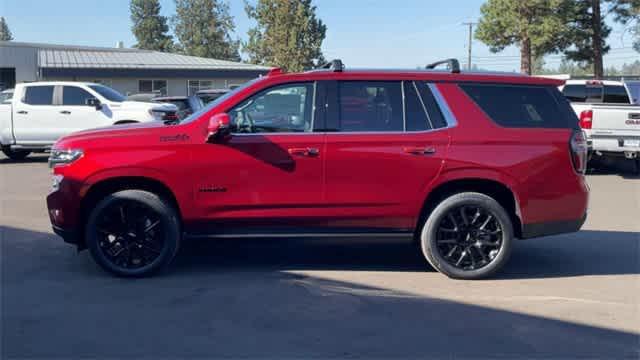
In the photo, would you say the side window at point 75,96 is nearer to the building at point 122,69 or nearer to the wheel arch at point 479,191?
the wheel arch at point 479,191

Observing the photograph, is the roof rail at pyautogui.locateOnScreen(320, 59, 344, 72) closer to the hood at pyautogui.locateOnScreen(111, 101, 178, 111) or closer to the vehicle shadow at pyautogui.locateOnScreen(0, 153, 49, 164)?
the hood at pyautogui.locateOnScreen(111, 101, 178, 111)

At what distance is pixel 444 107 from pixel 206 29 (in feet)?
281

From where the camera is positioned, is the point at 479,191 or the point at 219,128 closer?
the point at 219,128

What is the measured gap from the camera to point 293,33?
54.0 meters

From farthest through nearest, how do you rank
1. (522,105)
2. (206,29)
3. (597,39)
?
(206,29) < (597,39) < (522,105)

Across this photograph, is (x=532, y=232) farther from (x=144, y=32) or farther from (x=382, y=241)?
(x=144, y=32)

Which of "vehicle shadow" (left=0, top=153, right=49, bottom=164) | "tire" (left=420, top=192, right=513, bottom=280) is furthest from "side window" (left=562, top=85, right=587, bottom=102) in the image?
"vehicle shadow" (left=0, top=153, right=49, bottom=164)

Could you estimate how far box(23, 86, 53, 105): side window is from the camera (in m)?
18.1

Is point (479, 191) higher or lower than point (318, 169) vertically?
lower

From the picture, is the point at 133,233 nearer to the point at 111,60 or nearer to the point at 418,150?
the point at 418,150

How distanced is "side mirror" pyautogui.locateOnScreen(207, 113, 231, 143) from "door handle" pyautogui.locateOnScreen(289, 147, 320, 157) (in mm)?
603

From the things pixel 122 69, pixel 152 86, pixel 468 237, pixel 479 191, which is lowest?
pixel 468 237

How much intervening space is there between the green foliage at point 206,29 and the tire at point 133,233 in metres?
84.3

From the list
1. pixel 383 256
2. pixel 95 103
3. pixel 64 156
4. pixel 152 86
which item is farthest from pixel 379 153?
pixel 152 86
